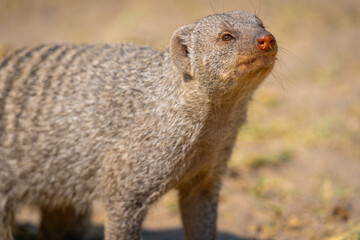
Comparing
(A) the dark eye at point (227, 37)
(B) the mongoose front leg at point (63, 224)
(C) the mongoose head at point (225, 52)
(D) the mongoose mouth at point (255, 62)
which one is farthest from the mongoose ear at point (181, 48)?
(B) the mongoose front leg at point (63, 224)

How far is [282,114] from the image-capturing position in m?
6.14

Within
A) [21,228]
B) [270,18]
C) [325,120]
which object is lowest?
[21,228]

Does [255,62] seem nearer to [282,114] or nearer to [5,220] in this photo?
[5,220]

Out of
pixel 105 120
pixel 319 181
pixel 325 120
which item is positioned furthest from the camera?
pixel 325 120

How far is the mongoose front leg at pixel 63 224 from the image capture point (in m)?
3.89

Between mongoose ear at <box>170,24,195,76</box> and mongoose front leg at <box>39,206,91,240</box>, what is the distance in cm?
163

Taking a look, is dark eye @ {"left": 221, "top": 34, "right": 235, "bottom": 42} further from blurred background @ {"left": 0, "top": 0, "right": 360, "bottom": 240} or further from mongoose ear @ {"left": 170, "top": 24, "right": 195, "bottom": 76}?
blurred background @ {"left": 0, "top": 0, "right": 360, "bottom": 240}

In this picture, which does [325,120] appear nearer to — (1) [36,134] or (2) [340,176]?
(2) [340,176]

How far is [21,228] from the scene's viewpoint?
4.05m

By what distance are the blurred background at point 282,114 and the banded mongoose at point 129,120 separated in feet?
1.54

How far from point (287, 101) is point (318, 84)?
78 cm

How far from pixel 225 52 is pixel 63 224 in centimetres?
219

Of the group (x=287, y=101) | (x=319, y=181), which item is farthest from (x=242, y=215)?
(x=287, y=101)

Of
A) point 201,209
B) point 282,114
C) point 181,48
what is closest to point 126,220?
point 201,209
